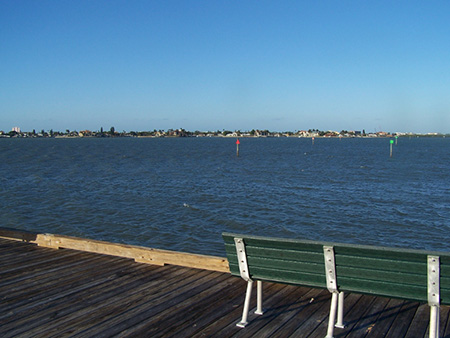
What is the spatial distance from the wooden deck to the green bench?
0.33 metres

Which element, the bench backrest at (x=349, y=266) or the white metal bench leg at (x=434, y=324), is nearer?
the bench backrest at (x=349, y=266)

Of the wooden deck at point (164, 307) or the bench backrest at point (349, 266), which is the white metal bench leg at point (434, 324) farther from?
the wooden deck at point (164, 307)

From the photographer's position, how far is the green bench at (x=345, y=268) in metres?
3.60

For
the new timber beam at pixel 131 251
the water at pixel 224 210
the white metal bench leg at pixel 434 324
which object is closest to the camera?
the white metal bench leg at pixel 434 324

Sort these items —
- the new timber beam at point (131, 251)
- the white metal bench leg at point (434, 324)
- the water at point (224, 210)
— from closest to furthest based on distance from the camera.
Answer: the white metal bench leg at point (434, 324) → the new timber beam at point (131, 251) → the water at point (224, 210)

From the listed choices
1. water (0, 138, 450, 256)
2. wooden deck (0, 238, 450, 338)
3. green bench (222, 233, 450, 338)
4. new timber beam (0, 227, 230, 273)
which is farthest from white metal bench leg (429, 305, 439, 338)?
water (0, 138, 450, 256)

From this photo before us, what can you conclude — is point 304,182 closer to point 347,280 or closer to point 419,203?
point 419,203

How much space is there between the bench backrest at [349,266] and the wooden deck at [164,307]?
661 mm

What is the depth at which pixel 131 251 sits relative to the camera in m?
7.05

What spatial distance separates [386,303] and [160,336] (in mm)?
2655

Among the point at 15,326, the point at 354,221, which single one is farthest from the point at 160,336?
the point at 354,221

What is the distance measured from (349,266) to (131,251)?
13.6 feet

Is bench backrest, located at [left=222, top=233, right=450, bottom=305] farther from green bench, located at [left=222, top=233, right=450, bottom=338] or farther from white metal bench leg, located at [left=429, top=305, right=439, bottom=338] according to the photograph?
white metal bench leg, located at [left=429, top=305, right=439, bottom=338]

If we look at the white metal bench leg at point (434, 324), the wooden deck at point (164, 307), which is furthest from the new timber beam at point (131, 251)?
the white metal bench leg at point (434, 324)
